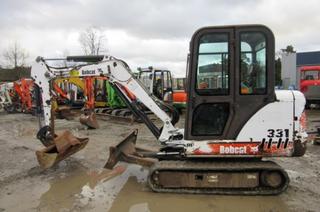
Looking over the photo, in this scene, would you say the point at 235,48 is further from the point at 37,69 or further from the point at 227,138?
the point at 37,69

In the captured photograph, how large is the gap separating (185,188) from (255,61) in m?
2.36

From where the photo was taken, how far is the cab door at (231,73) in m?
6.27

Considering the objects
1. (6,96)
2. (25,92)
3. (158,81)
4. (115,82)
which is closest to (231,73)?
(115,82)

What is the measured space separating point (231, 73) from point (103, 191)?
9.57 feet

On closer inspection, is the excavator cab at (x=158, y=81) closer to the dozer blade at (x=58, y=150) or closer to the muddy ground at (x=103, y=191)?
the muddy ground at (x=103, y=191)

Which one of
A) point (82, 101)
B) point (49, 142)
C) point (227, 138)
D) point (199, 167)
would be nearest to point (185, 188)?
point (199, 167)

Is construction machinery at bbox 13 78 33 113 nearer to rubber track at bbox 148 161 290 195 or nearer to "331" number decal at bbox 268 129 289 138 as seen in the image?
rubber track at bbox 148 161 290 195

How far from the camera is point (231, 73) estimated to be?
20.7ft

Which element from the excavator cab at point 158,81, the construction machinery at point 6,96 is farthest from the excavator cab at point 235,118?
the construction machinery at point 6,96

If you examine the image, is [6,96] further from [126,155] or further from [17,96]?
[126,155]

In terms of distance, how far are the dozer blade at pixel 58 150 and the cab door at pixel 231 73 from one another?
8.85 feet

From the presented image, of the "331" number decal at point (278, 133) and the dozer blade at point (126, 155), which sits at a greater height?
the "331" number decal at point (278, 133)

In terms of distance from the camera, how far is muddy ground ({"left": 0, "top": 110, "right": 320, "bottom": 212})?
5.94 m

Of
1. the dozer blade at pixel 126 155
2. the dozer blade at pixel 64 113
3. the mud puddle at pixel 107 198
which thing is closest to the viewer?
the mud puddle at pixel 107 198
